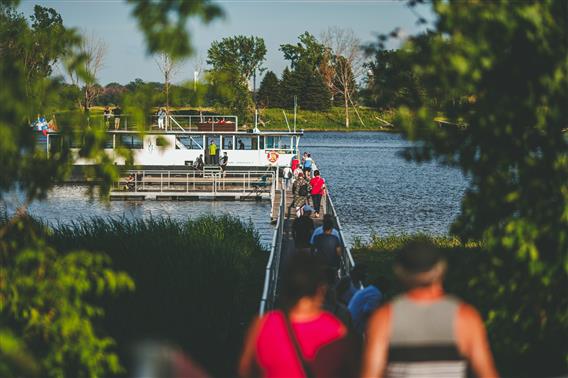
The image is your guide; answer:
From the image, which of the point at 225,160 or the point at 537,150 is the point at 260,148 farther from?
the point at 537,150

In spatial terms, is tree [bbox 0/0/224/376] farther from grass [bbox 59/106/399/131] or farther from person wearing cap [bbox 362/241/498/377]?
grass [bbox 59/106/399/131]

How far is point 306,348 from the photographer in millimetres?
4762

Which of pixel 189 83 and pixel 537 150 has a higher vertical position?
pixel 189 83

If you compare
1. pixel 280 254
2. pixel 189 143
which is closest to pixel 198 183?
pixel 189 143

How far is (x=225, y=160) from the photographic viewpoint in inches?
2079

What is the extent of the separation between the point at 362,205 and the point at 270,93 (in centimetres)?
11260

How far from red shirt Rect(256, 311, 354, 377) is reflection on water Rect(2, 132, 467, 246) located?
55.6 ft

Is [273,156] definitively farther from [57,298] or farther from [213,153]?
[57,298]

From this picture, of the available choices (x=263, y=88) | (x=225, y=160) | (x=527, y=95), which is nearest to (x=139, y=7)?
(x=527, y=95)

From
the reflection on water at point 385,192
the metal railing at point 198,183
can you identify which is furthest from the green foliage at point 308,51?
the metal railing at point 198,183

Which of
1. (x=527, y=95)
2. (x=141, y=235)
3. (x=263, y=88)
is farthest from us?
(x=263, y=88)

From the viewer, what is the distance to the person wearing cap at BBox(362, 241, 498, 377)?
4.38 m

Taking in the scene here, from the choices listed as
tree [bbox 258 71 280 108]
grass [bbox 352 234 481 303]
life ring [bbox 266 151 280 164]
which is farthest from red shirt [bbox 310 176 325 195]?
tree [bbox 258 71 280 108]

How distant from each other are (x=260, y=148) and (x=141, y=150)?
23.6 feet
